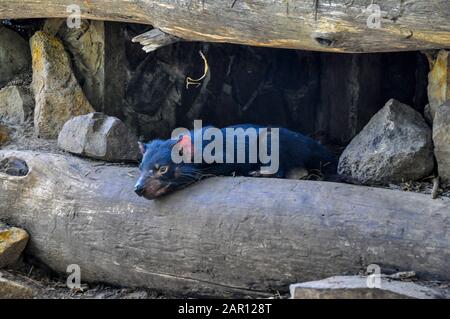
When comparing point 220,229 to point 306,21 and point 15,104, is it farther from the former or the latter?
point 15,104

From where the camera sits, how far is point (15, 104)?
6441 mm

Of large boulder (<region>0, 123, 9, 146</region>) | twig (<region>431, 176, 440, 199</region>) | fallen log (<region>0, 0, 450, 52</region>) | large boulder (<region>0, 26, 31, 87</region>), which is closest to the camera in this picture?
fallen log (<region>0, 0, 450, 52</region>)

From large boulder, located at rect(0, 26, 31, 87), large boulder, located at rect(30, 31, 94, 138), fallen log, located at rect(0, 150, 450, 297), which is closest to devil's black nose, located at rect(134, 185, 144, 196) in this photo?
fallen log, located at rect(0, 150, 450, 297)

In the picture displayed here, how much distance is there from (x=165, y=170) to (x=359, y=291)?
1563 mm

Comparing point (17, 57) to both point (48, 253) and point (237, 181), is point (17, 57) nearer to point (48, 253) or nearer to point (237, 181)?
point (48, 253)

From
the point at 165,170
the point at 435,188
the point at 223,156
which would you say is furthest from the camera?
the point at 223,156

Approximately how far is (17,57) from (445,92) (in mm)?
3627

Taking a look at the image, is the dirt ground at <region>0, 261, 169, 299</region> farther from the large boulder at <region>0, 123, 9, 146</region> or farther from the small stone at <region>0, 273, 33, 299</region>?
the large boulder at <region>0, 123, 9, 146</region>

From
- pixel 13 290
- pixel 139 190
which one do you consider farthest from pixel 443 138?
pixel 13 290

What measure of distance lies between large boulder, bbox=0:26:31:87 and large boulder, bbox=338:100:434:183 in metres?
2.99

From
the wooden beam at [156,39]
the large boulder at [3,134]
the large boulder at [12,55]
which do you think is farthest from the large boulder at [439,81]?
the large boulder at [12,55]

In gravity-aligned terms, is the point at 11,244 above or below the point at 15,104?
below

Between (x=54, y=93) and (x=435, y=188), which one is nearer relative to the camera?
(x=435, y=188)

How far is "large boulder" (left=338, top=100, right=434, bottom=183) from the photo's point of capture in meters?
4.89
